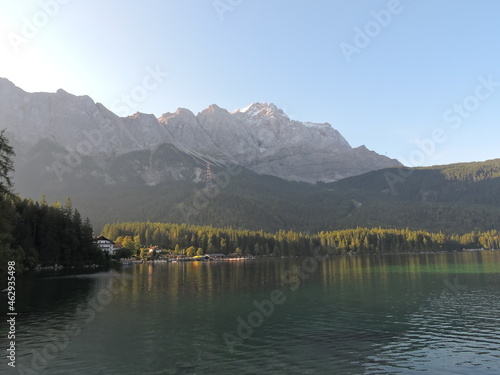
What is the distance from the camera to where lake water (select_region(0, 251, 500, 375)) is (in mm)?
29156

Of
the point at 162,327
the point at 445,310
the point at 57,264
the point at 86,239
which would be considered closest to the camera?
the point at 162,327

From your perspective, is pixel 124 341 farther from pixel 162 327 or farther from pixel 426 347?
pixel 426 347

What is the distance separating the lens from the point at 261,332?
130 ft

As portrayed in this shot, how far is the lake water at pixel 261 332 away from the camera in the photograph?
2916 cm

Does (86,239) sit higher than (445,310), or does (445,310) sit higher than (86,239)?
(86,239)

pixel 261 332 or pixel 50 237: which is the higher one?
pixel 50 237

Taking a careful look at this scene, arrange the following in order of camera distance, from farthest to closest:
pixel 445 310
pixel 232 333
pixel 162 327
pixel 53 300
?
1. pixel 53 300
2. pixel 445 310
3. pixel 162 327
4. pixel 232 333

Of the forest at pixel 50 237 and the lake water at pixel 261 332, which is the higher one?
the forest at pixel 50 237

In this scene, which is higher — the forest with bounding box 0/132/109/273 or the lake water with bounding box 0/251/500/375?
the forest with bounding box 0/132/109/273

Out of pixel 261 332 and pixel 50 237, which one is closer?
pixel 261 332

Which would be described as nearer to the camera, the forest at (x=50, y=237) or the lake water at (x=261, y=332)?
the lake water at (x=261, y=332)

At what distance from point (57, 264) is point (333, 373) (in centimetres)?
13318

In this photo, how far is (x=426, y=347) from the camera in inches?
1310

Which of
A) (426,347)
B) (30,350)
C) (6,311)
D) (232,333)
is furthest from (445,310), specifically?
(6,311)
